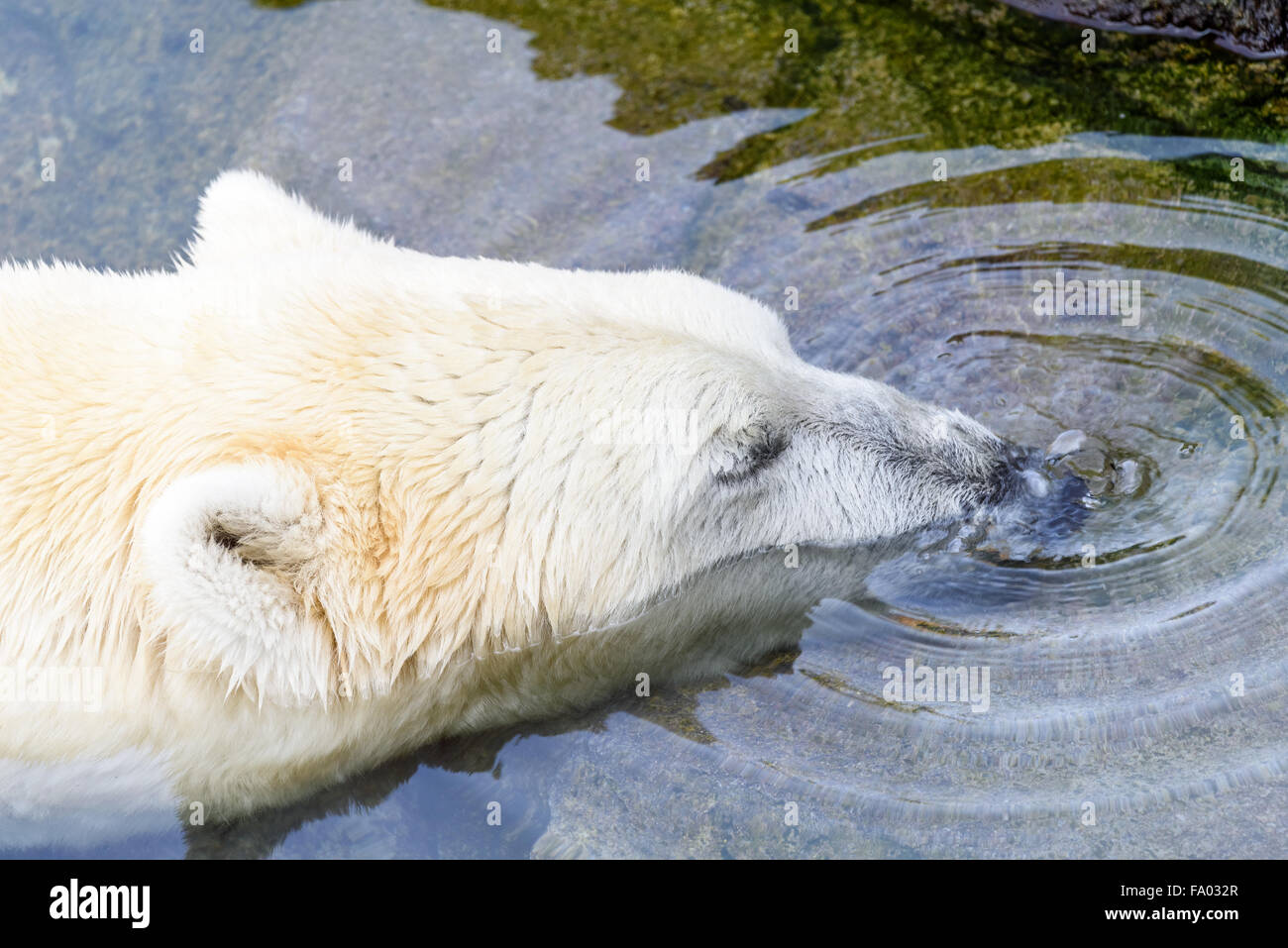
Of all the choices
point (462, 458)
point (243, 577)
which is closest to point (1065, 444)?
point (462, 458)

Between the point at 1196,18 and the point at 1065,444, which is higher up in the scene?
the point at 1196,18

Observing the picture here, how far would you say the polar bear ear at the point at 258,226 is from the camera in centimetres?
348

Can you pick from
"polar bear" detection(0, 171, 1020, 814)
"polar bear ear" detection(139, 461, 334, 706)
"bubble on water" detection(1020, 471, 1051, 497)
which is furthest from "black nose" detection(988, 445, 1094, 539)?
"polar bear ear" detection(139, 461, 334, 706)

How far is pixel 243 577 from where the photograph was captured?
2617 millimetres

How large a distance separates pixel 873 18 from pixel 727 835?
3.43 meters

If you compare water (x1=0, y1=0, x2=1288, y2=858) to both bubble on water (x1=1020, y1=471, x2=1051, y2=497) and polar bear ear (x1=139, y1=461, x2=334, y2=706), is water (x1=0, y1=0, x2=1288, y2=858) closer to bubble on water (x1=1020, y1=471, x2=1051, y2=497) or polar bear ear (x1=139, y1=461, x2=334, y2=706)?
bubble on water (x1=1020, y1=471, x2=1051, y2=497)

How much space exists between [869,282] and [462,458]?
181 cm

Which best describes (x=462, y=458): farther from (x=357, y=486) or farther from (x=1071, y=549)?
(x=1071, y=549)

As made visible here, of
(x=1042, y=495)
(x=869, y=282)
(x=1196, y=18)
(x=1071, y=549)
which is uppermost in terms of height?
(x=1196, y=18)

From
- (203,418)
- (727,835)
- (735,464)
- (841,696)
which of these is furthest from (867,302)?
(203,418)

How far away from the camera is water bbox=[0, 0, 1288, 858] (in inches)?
120

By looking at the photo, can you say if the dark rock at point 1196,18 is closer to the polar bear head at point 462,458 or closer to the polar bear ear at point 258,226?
the polar bear head at point 462,458

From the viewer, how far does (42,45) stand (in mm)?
5297
